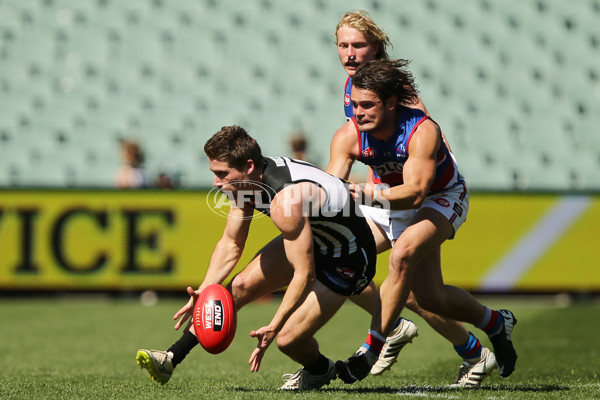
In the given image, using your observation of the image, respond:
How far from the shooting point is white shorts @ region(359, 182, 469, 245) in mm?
5223

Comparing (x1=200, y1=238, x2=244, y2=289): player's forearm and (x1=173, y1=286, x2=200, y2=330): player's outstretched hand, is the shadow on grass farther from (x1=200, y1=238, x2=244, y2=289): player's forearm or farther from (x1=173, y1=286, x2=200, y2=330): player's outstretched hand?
(x1=200, y1=238, x2=244, y2=289): player's forearm

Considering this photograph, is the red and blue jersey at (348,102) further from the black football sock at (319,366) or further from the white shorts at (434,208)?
the black football sock at (319,366)

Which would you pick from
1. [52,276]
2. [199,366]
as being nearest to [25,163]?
[52,276]

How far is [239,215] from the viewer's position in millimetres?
5113

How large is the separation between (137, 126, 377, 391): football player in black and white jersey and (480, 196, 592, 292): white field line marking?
6166mm

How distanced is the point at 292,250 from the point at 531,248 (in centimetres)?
701

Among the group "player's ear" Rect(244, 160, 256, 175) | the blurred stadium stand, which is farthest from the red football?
the blurred stadium stand

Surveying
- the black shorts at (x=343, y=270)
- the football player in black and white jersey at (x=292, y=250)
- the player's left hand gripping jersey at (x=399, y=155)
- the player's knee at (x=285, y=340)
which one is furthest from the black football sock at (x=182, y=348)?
the player's left hand gripping jersey at (x=399, y=155)

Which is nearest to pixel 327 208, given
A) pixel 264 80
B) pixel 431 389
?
pixel 431 389

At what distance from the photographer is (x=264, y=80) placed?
1406cm

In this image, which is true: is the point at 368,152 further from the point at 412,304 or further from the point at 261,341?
the point at 261,341

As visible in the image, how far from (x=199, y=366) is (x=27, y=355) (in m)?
1.67

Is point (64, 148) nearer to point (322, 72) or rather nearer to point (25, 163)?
point (25, 163)

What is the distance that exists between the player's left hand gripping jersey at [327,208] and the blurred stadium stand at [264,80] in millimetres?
8109
